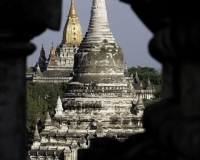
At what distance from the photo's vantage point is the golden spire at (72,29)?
392 feet

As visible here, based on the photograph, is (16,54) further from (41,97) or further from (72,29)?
(72,29)

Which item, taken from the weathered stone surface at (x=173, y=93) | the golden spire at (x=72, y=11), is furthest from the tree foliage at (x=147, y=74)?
the weathered stone surface at (x=173, y=93)

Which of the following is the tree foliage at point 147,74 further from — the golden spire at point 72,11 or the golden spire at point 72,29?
the golden spire at point 72,11

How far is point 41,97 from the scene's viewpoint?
3895 inches

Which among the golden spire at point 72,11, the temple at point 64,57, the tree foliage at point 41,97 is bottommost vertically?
the tree foliage at point 41,97

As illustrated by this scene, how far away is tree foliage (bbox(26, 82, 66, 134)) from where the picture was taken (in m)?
71.4

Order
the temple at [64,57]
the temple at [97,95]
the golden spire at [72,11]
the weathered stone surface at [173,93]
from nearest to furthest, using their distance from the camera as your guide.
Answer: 1. the weathered stone surface at [173,93]
2. the temple at [97,95]
3. the golden spire at [72,11]
4. the temple at [64,57]

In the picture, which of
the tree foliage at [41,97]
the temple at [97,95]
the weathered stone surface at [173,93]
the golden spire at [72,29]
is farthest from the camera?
the golden spire at [72,29]

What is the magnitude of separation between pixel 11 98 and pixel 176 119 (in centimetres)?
119

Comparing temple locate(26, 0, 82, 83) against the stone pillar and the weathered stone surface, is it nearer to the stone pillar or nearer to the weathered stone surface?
the stone pillar

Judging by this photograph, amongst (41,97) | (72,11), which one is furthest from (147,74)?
(41,97)

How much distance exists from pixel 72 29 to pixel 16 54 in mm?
117124

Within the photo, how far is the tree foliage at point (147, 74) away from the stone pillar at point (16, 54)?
12419 cm

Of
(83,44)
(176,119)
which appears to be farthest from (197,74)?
(83,44)
